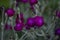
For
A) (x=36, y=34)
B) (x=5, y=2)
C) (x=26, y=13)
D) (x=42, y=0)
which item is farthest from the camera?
(x=42, y=0)

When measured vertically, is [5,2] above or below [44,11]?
above

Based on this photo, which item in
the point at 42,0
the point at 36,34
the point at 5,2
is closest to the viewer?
the point at 5,2

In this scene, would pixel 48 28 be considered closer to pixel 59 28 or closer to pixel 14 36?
pixel 59 28

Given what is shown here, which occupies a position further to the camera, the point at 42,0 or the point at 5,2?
the point at 42,0

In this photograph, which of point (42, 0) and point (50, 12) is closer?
point (50, 12)

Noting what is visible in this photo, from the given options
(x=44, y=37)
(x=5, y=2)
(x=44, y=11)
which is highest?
(x=5, y=2)

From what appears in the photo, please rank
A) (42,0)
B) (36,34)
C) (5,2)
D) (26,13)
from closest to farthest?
1. (5,2)
2. (36,34)
3. (26,13)
4. (42,0)

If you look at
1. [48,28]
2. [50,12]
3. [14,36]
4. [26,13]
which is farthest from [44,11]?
[14,36]

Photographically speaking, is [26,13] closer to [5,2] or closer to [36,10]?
[36,10]

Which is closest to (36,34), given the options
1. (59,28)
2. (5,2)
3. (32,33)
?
(32,33)
